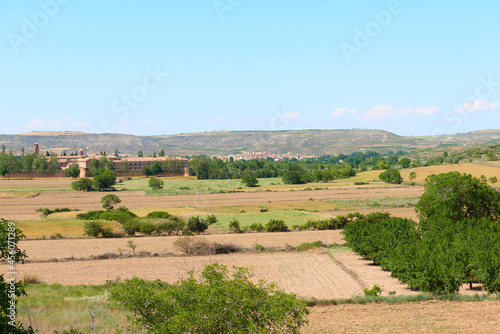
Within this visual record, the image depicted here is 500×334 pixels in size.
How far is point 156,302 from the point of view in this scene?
14.9 meters

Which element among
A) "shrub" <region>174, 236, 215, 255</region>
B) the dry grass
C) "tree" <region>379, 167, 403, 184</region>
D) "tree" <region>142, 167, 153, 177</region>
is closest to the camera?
"shrub" <region>174, 236, 215, 255</region>

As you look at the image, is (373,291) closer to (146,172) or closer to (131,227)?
(131,227)

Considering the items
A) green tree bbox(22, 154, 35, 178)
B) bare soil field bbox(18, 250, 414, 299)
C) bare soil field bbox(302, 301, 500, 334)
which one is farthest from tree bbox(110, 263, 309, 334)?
green tree bbox(22, 154, 35, 178)

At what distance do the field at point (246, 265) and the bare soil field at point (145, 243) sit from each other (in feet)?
0.30

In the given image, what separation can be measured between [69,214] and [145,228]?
21.9 metres

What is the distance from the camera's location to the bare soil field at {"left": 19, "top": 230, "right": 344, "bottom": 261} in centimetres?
4081

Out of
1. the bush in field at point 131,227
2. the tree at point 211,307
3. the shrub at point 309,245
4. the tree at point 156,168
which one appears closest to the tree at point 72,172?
the tree at point 156,168

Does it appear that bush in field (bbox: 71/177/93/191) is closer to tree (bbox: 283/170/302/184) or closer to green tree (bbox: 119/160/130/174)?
tree (bbox: 283/170/302/184)

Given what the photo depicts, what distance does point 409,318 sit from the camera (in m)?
21.8

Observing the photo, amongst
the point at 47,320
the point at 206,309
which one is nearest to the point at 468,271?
the point at 206,309

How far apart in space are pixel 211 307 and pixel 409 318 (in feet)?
37.7

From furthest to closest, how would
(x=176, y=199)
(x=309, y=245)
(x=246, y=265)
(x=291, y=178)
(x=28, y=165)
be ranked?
1. (x=28, y=165)
2. (x=291, y=178)
3. (x=176, y=199)
4. (x=309, y=245)
5. (x=246, y=265)

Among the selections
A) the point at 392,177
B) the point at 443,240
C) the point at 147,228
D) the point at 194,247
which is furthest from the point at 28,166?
the point at 443,240

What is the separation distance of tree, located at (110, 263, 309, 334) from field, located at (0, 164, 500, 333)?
3.36m
